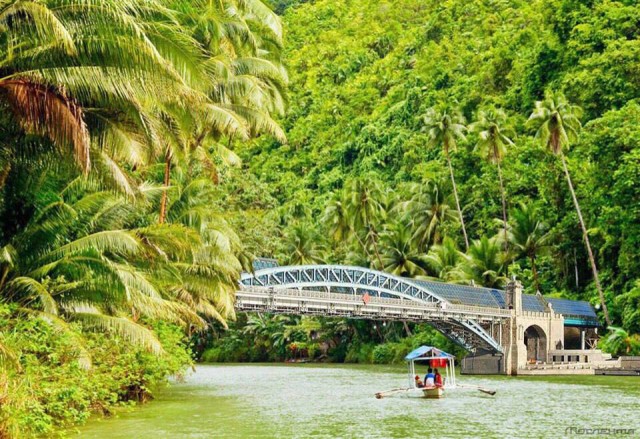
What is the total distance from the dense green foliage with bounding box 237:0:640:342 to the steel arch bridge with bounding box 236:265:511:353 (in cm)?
998

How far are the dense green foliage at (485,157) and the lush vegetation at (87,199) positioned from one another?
4655 centimetres

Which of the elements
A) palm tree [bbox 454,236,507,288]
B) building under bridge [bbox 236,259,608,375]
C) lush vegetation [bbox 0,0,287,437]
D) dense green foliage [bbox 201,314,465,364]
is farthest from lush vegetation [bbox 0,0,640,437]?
building under bridge [bbox 236,259,608,375]

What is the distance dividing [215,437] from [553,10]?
261ft

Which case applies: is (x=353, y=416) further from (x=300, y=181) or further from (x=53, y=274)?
(x=300, y=181)

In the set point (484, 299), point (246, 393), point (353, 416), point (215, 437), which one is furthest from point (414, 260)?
point (215, 437)

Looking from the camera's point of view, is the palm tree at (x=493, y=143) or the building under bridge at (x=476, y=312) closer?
the building under bridge at (x=476, y=312)

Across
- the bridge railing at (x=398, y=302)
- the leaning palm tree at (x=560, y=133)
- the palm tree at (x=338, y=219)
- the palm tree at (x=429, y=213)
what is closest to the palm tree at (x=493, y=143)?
the leaning palm tree at (x=560, y=133)

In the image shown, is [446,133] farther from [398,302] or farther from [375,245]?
[398,302]

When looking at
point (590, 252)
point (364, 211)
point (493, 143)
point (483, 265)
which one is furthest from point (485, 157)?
point (590, 252)

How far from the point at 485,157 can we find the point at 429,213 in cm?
860

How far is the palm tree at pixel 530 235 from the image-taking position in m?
82.6

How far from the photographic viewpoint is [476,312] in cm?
6700

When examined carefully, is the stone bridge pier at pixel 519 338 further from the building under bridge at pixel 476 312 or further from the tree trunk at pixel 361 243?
the tree trunk at pixel 361 243

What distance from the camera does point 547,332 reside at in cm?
7288
